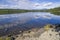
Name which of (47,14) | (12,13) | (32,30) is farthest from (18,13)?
(47,14)

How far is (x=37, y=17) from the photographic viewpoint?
2816 mm

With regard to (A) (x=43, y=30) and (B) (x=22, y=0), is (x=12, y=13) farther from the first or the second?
(A) (x=43, y=30)

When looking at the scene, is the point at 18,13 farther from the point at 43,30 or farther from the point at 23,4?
the point at 43,30

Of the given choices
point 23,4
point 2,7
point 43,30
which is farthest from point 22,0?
point 43,30

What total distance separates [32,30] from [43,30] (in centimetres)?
29

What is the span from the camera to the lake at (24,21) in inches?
105

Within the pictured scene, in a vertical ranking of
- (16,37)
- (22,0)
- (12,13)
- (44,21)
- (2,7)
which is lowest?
(16,37)

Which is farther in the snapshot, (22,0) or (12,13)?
(12,13)

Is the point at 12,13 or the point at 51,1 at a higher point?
the point at 51,1

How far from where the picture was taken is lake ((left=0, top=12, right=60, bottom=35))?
2657mm

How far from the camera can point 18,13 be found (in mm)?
2941

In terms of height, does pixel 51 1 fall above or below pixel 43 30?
above

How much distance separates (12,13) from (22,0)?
487 millimetres

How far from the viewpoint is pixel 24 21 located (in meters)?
2.82
